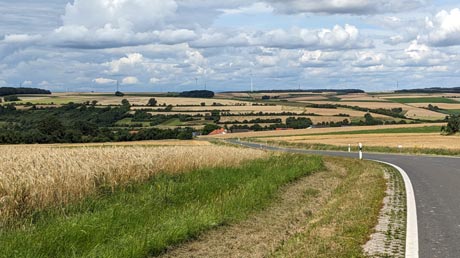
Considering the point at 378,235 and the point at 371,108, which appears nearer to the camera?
the point at 378,235

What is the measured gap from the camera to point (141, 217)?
403 inches

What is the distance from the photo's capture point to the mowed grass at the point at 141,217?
7844 mm

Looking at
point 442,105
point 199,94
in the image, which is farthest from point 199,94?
point 442,105

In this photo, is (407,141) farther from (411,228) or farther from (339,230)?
(339,230)

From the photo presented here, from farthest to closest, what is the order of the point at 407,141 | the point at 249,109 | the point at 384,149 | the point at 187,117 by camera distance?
the point at 249,109, the point at 187,117, the point at 407,141, the point at 384,149

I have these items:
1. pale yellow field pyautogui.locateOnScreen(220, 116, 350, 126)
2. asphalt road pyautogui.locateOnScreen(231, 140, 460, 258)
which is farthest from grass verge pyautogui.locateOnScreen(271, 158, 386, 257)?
pale yellow field pyautogui.locateOnScreen(220, 116, 350, 126)

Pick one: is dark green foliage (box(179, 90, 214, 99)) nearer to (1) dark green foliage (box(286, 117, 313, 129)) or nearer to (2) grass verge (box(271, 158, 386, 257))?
(1) dark green foliage (box(286, 117, 313, 129))

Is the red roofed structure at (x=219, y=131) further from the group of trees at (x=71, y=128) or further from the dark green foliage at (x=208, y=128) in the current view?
the group of trees at (x=71, y=128)

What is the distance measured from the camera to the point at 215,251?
8.79m

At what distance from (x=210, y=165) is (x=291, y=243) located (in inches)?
458

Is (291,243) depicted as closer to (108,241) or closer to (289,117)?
(108,241)


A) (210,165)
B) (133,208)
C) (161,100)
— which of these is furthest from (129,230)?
(161,100)

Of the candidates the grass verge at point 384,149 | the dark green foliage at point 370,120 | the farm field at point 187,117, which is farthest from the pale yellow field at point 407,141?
the dark green foliage at point 370,120

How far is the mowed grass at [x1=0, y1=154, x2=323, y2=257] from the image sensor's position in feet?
25.7
